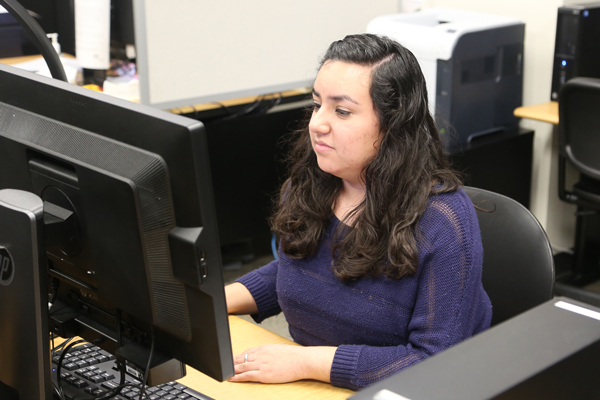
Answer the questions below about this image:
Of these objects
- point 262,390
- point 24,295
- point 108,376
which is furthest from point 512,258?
point 24,295

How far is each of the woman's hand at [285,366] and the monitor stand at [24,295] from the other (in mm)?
338

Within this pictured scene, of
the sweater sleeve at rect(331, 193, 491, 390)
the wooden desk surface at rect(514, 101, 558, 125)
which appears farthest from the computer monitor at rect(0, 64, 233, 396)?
the wooden desk surface at rect(514, 101, 558, 125)

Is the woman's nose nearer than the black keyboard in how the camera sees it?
No

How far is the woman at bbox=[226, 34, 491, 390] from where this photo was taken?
3.63 ft

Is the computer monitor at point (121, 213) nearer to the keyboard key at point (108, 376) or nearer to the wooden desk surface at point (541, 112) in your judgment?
the keyboard key at point (108, 376)

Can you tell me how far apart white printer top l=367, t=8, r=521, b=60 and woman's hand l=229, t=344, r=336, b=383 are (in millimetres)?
1800

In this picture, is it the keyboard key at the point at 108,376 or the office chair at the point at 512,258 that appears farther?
Answer: the office chair at the point at 512,258

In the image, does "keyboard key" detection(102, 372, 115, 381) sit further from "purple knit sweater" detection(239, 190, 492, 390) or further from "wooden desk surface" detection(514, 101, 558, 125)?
"wooden desk surface" detection(514, 101, 558, 125)

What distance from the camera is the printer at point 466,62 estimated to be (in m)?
2.65

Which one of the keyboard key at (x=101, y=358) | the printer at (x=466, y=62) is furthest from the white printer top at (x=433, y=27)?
the keyboard key at (x=101, y=358)

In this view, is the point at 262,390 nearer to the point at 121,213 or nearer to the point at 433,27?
the point at 121,213

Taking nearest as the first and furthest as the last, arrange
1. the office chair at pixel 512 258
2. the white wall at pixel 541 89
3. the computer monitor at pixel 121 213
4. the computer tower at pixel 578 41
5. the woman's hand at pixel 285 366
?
the computer monitor at pixel 121 213 < the woman's hand at pixel 285 366 < the office chair at pixel 512 258 < the computer tower at pixel 578 41 < the white wall at pixel 541 89

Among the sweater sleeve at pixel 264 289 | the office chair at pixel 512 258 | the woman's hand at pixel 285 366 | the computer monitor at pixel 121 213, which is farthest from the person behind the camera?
the sweater sleeve at pixel 264 289

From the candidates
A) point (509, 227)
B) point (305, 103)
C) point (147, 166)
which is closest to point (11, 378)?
point (147, 166)
